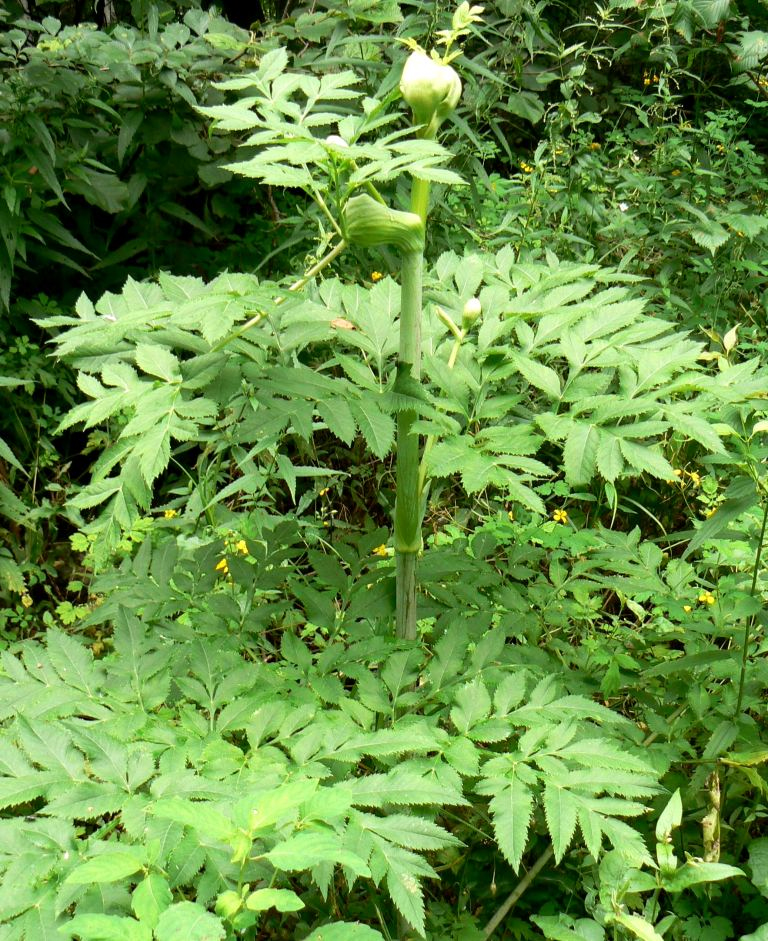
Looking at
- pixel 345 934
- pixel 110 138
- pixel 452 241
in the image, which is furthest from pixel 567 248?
pixel 345 934

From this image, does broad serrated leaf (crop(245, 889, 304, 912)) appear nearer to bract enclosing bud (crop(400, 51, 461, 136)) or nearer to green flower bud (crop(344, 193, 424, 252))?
green flower bud (crop(344, 193, 424, 252))

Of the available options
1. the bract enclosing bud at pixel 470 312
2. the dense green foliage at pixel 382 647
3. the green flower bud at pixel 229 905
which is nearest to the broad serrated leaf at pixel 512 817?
the dense green foliage at pixel 382 647

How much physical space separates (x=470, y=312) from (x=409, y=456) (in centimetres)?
23

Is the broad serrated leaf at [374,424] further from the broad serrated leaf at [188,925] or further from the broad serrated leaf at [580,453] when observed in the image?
the broad serrated leaf at [188,925]

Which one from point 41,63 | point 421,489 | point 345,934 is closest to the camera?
point 345,934

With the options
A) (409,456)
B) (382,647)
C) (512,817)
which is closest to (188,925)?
(512,817)

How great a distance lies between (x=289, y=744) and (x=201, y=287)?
2.31 feet

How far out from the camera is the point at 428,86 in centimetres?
118

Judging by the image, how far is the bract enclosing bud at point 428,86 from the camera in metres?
1.17

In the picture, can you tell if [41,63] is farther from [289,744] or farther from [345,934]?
[345,934]

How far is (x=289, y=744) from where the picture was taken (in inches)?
47.3

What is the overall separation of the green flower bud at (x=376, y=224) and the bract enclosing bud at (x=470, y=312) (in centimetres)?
13

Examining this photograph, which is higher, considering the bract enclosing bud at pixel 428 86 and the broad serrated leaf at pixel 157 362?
the bract enclosing bud at pixel 428 86

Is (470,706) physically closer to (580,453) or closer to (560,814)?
(560,814)
